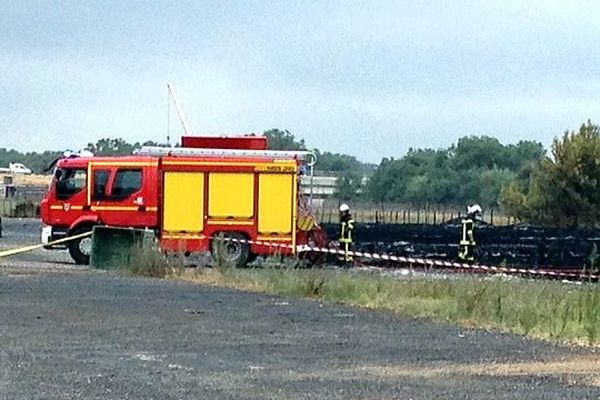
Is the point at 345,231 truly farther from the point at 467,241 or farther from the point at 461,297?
the point at 461,297

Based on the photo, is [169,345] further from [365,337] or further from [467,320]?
[467,320]

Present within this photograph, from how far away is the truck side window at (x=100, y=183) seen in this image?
115ft

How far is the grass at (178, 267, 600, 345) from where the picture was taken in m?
18.2

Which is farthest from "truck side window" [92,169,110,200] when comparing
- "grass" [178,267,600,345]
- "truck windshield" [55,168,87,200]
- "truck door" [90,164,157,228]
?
"grass" [178,267,600,345]

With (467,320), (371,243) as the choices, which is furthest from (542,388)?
(371,243)

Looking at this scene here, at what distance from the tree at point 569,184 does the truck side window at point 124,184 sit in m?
27.0

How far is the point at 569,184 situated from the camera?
192 feet

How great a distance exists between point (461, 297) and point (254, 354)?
639 cm

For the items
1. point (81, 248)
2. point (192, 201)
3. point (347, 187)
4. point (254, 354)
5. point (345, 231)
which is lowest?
point (254, 354)

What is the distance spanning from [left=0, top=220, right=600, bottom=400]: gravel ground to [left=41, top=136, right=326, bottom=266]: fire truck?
11.8 metres

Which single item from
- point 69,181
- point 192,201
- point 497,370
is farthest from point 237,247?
point 497,370

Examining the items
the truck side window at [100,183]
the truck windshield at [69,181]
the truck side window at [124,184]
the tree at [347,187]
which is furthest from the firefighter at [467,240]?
the tree at [347,187]

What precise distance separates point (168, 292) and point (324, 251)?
1133 centimetres

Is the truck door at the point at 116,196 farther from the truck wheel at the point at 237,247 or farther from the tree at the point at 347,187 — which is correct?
the tree at the point at 347,187
